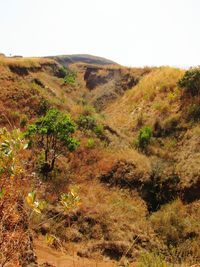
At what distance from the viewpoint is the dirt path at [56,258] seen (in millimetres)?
8156

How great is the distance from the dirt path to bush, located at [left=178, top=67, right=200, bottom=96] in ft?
43.6

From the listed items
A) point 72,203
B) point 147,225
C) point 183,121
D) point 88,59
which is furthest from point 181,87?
point 88,59

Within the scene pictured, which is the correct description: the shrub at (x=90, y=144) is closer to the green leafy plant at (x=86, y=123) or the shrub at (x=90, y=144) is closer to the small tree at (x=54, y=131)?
the green leafy plant at (x=86, y=123)

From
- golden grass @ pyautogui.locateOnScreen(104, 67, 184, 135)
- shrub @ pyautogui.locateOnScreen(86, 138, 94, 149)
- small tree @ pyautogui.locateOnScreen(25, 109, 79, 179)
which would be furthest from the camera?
golden grass @ pyautogui.locateOnScreen(104, 67, 184, 135)

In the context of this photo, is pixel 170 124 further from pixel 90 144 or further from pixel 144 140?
pixel 90 144

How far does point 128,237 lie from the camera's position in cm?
1148

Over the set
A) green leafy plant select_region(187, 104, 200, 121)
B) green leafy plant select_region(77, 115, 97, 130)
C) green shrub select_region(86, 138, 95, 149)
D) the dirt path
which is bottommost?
the dirt path

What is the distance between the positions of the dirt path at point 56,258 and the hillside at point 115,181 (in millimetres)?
31

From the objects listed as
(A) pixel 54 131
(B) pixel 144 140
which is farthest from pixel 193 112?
(A) pixel 54 131

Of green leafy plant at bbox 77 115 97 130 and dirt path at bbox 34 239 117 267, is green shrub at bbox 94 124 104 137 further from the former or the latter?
dirt path at bbox 34 239 117 267

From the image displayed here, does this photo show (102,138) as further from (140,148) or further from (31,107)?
(31,107)

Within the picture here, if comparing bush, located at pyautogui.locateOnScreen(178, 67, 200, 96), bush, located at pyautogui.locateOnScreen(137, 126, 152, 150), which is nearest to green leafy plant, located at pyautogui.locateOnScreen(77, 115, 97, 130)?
bush, located at pyautogui.locateOnScreen(137, 126, 152, 150)

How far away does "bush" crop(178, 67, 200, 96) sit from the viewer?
2064 centimetres

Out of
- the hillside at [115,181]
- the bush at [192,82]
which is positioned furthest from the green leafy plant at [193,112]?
the bush at [192,82]
